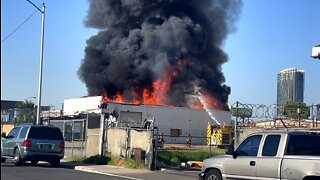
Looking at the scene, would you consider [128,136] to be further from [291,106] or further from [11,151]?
[291,106]

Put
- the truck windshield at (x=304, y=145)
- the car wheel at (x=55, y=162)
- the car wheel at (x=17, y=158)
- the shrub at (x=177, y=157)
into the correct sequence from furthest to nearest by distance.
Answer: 1. the shrub at (x=177, y=157)
2. the car wheel at (x=55, y=162)
3. the car wheel at (x=17, y=158)
4. the truck windshield at (x=304, y=145)

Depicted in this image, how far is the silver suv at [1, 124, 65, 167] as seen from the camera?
23.4m

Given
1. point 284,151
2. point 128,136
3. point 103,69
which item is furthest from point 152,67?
point 284,151

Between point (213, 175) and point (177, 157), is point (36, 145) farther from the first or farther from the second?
point (213, 175)

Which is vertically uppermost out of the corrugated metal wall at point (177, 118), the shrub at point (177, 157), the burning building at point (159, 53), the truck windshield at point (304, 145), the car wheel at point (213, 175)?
the burning building at point (159, 53)

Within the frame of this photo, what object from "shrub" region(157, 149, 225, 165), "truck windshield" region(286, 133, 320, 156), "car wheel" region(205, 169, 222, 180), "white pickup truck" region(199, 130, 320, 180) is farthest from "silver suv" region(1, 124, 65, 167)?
"truck windshield" region(286, 133, 320, 156)

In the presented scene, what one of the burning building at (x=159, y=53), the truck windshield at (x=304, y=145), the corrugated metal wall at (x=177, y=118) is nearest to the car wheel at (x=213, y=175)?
the truck windshield at (x=304, y=145)

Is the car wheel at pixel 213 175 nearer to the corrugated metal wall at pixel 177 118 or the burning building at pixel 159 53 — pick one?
the corrugated metal wall at pixel 177 118

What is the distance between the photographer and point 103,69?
82000 millimetres

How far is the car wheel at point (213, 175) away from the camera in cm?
1334

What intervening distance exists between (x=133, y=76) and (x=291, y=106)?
192 feet

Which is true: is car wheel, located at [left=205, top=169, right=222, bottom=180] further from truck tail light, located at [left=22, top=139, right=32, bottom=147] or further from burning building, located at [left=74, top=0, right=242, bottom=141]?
burning building, located at [left=74, top=0, right=242, bottom=141]

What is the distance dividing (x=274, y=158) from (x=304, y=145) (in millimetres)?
685

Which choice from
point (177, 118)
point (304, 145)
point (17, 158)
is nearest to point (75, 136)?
point (17, 158)
